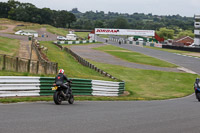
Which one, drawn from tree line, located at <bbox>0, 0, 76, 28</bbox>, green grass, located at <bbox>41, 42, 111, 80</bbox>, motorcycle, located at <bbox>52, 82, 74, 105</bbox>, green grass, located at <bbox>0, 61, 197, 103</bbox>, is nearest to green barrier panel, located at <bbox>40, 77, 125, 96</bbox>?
motorcycle, located at <bbox>52, 82, 74, 105</bbox>

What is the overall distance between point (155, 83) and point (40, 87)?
19430mm

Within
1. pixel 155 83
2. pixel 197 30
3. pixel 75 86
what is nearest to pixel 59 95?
pixel 75 86

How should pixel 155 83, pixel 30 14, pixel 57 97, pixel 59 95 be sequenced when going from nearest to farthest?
pixel 57 97 → pixel 59 95 → pixel 155 83 → pixel 30 14

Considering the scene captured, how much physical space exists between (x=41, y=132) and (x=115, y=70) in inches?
1372

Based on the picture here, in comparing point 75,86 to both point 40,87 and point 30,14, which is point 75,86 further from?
point 30,14

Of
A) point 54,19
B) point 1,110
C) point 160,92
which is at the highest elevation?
point 54,19

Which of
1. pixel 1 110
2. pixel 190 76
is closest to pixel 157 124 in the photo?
pixel 1 110

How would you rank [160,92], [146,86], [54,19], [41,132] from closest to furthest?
[41,132]
[160,92]
[146,86]
[54,19]

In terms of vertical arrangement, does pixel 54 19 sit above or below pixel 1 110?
above

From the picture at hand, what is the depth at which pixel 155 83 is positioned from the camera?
34.9 metres

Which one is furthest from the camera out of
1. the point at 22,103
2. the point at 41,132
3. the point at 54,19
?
the point at 54,19

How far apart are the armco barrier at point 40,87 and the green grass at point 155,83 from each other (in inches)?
130

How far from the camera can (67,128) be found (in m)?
8.99

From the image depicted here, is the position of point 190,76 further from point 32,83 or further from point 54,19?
point 54,19
